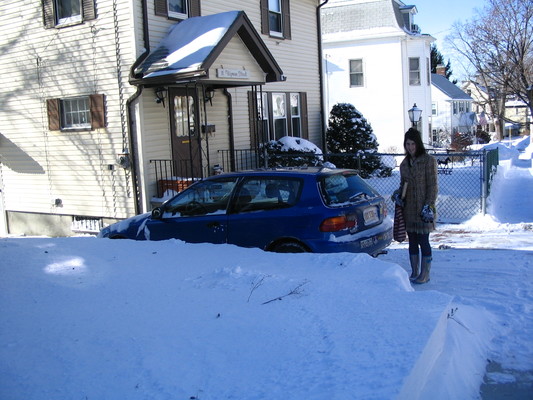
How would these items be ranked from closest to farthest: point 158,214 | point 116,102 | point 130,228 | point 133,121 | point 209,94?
point 158,214 < point 130,228 < point 133,121 < point 116,102 < point 209,94

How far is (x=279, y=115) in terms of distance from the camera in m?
17.8

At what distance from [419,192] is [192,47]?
→ 7036 mm

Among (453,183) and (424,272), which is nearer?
(424,272)

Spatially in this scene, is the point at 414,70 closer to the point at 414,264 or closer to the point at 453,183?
the point at 453,183

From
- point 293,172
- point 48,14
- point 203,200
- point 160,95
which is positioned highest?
point 48,14

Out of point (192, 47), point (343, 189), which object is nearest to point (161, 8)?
point (192, 47)

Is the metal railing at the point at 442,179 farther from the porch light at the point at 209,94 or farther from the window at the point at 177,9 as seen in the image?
the window at the point at 177,9

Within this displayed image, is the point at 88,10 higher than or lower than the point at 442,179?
higher

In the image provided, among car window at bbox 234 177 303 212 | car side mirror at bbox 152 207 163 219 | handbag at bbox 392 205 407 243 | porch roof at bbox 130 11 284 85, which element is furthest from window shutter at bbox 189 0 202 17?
handbag at bbox 392 205 407 243

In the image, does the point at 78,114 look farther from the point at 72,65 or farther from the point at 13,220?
the point at 13,220

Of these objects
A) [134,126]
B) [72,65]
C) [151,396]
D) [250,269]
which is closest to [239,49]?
[134,126]

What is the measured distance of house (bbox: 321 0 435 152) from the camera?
95.9 feet

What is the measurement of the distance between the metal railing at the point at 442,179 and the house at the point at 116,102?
0.07 m

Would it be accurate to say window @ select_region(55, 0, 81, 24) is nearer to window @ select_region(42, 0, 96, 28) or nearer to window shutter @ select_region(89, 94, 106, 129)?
window @ select_region(42, 0, 96, 28)
